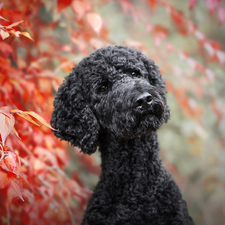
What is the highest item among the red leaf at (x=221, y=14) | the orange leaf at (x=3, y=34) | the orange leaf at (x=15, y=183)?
the red leaf at (x=221, y=14)

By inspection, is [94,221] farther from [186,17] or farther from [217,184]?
[186,17]

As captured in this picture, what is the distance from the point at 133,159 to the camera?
5.24 feet

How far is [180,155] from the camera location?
3062mm

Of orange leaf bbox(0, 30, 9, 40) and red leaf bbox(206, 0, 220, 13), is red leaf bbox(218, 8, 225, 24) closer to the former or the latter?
red leaf bbox(206, 0, 220, 13)

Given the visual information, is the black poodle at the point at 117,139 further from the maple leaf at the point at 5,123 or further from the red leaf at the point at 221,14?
the red leaf at the point at 221,14

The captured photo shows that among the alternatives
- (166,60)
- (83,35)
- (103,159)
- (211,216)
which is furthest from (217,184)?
(83,35)

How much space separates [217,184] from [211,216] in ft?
1.19

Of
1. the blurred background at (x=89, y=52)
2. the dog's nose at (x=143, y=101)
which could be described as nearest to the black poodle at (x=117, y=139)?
the dog's nose at (x=143, y=101)

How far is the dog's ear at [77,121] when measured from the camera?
1.55 metres

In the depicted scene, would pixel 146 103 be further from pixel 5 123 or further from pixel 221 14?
pixel 221 14

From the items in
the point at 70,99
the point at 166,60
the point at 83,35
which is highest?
the point at 166,60

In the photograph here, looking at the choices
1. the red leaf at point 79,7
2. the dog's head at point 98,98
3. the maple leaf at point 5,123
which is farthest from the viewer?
the red leaf at point 79,7

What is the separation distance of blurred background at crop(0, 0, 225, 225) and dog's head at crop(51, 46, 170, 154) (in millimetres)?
448

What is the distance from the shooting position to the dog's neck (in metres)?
1.59
